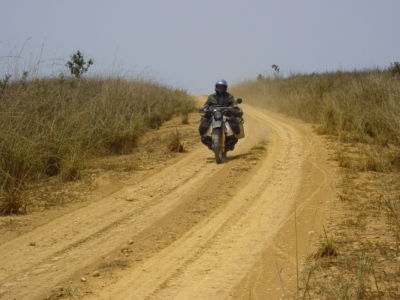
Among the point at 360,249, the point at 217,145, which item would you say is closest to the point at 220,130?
the point at 217,145

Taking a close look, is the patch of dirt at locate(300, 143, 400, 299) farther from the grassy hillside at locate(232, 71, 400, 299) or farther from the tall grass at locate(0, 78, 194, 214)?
the tall grass at locate(0, 78, 194, 214)

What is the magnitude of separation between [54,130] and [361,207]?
6063 millimetres

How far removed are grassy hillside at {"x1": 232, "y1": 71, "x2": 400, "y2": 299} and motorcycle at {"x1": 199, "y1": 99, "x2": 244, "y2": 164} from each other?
7.71ft

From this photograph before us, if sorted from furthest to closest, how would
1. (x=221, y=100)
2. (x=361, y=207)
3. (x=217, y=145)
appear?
(x=221, y=100) < (x=217, y=145) < (x=361, y=207)

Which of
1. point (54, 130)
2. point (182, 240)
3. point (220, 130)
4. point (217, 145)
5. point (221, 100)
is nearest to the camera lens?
point (182, 240)

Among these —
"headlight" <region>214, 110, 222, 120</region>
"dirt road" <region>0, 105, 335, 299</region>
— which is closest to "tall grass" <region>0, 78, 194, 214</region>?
"dirt road" <region>0, 105, 335, 299</region>

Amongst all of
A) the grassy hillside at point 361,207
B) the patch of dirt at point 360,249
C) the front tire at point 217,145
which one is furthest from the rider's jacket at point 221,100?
the patch of dirt at point 360,249

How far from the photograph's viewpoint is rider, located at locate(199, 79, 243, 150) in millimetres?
11875

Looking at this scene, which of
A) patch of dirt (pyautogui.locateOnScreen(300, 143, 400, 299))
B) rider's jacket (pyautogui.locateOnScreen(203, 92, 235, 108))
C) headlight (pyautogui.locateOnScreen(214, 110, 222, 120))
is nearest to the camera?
patch of dirt (pyautogui.locateOnScreen(300, 143, 400, 299))

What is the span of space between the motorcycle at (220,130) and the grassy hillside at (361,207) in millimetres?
2350

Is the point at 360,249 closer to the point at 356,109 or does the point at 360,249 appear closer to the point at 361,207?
the point at 361,207

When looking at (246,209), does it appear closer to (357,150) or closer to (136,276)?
(136,276)

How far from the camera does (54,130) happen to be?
1055 cm

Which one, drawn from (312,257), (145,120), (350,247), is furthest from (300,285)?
(145,120)
